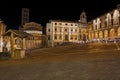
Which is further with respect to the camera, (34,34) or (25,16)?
(25,16)

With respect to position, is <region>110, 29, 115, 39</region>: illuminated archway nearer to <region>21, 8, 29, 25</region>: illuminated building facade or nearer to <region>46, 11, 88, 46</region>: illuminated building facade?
<region>46, 11, 88, 46</region>: illuminated building facade

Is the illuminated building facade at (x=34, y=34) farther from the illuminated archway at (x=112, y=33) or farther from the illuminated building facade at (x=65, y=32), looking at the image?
the illuminated archway at (x=112, y=33)

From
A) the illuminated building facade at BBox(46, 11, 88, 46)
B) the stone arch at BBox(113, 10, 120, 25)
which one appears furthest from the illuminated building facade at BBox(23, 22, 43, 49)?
the stone arch at BBox(113, 10, 120, 25)

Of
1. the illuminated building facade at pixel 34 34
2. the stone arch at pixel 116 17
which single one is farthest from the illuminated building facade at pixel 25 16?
the stone arch at pixel 116 17

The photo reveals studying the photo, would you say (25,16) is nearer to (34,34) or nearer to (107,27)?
(34,34)

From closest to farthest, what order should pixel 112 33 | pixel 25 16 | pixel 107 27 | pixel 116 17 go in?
1. pixel 116 17
2. pixel 112 33
3. pixel 107 27
4. pixel 25 16

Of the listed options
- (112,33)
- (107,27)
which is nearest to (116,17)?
(112,33)

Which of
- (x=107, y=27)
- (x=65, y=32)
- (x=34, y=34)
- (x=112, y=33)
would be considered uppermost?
(x=107, y=27)

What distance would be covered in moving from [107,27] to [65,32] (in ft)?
74.3

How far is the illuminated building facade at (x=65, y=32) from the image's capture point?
7731 cm

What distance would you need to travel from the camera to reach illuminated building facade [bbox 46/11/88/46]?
7731cm

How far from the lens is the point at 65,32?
79.1 m

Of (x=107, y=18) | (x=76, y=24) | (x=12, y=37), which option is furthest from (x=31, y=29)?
(x=12, y=37)

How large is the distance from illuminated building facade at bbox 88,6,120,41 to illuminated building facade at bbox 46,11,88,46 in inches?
313
